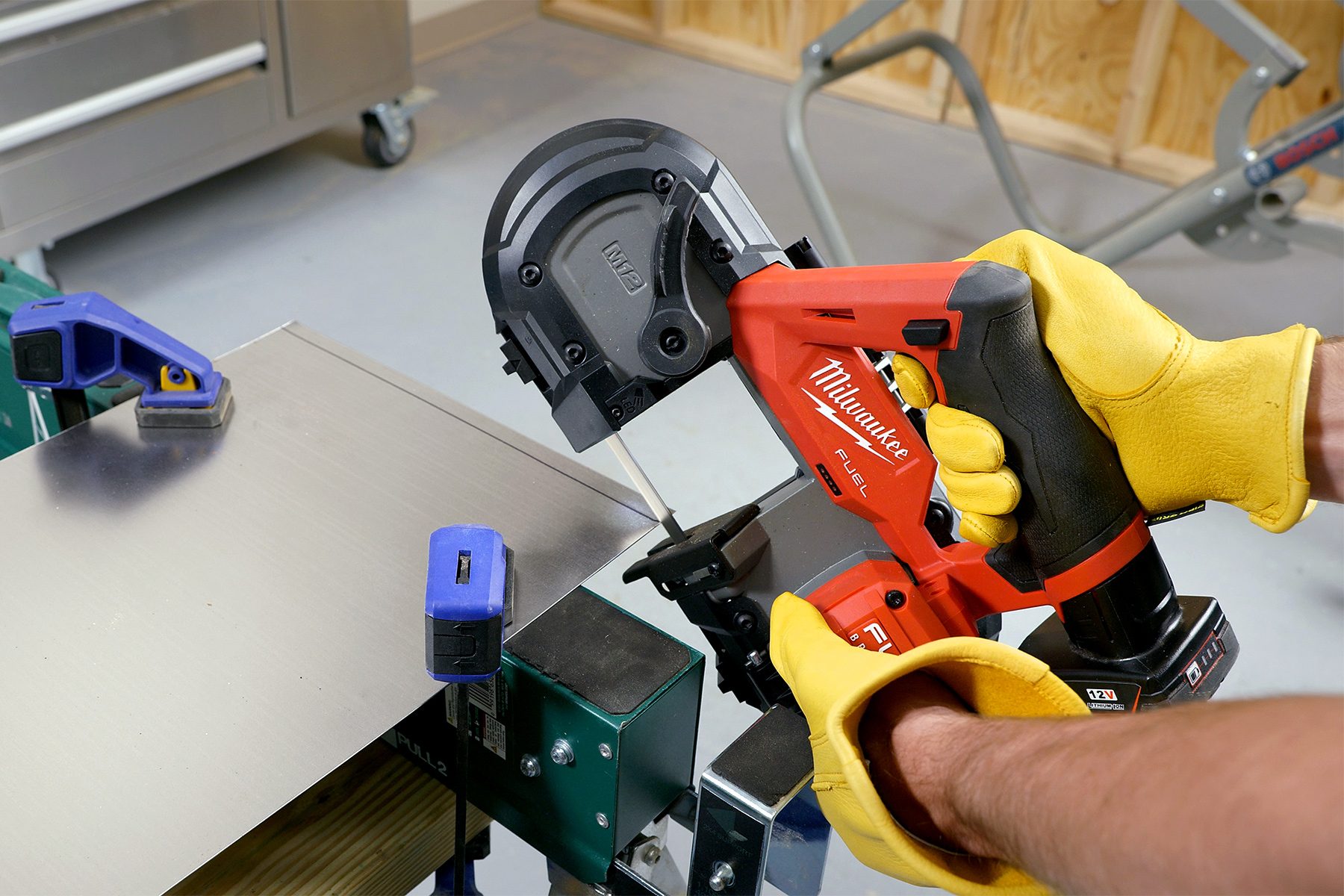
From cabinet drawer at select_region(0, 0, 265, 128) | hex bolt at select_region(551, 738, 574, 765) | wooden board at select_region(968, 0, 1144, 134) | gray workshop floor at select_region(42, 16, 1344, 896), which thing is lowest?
gray workshop floor at select_region(42, 16, 1344, 896)

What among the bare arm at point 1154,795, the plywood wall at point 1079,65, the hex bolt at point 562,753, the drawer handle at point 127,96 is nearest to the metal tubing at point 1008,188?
the plywood wall at point 1079,65

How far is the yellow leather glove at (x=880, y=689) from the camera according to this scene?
0.78 meters

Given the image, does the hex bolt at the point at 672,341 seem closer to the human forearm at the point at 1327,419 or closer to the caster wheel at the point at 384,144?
the human forearm at the point at 1327,419

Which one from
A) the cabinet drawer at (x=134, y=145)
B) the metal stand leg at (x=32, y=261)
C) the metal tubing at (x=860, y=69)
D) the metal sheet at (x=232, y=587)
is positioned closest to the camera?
the metal sheet at (x=232, y=587)

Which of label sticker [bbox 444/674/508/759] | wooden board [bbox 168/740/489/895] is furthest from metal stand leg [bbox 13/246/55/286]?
label sticker [bbox 444/674/508/759]

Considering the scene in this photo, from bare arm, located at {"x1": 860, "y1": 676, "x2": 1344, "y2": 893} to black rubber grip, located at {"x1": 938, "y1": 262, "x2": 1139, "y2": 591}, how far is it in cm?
24

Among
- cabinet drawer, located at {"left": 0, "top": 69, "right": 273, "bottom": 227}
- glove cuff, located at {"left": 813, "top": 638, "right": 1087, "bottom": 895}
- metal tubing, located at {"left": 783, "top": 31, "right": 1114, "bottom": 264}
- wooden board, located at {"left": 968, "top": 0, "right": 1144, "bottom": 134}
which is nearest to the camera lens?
glove cuff, located at {"left": 813, "top": 638, "right": 1087, "bottom": 895}

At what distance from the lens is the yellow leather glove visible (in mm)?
783

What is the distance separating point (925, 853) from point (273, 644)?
579 mm

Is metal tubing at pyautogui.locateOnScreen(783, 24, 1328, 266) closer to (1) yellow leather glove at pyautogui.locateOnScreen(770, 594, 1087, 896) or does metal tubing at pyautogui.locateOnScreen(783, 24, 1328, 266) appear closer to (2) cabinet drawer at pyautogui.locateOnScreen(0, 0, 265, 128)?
(2) cabinet drawer at pyautogui.locateOnScreen(0, 0, 265, 128)

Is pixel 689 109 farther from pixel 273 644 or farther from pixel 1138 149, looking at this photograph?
pixel 273 644

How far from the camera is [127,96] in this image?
2523 millimetres

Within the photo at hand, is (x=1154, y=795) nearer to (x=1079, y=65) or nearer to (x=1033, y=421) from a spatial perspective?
(x=1033, y=421)

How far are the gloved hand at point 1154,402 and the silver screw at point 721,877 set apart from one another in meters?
0.36
